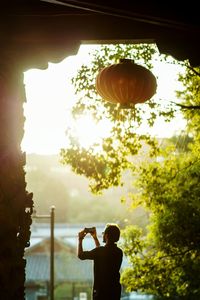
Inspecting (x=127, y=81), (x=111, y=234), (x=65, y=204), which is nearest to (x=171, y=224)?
(x=111, y=234)

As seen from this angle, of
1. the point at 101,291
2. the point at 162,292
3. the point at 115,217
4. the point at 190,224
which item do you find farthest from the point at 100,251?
the point at 115,217

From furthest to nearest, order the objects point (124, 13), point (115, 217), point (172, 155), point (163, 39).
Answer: point (115, 217) → point (172, 155) → point (163, 39) → point (124, 13)

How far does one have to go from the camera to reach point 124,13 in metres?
3.30

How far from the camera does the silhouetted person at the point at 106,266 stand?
4820 millimetres

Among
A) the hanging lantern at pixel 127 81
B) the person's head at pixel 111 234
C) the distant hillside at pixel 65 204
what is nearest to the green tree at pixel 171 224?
the person's head at pixel 111 234

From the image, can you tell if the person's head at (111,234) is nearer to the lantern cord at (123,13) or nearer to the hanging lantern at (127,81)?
the hanging lantern at (127,81)

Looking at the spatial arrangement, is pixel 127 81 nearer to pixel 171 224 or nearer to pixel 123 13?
pixel 123 13

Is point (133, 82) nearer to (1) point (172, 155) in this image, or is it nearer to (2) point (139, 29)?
(2) point (139, 29)

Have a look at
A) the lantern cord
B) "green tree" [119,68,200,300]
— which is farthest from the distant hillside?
the lantern cord

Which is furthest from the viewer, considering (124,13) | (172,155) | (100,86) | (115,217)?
(115,217)

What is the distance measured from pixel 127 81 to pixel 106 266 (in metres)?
1.87

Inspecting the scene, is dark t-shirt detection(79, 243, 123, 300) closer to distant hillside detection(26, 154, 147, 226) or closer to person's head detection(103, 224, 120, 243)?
person's head detection(103, 224, 120, 243)

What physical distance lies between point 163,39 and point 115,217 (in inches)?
2358

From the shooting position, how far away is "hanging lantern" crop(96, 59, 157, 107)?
422 cm
